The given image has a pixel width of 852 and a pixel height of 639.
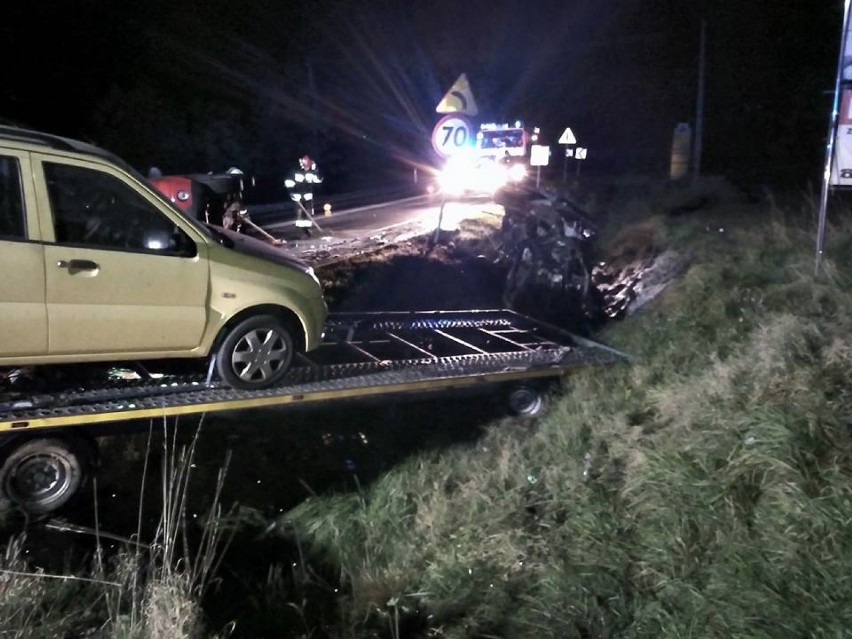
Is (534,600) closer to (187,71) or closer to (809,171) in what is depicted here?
(809,171)

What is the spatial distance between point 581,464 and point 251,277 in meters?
2.88

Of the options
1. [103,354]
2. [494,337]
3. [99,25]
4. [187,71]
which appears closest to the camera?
[103,354]

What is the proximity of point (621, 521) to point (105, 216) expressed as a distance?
13.4ft

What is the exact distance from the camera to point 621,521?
518 centimetres

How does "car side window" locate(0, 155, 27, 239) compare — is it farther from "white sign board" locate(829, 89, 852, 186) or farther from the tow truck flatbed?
"white sign board" locate(829, 89, 852, 186)

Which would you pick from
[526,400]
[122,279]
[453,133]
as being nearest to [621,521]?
[526,400]

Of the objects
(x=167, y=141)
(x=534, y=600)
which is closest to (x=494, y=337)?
(x=534, y=600)

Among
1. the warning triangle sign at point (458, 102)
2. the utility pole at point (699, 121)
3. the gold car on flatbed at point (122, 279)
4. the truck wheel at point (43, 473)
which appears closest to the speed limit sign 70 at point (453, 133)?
the warning triangle sign at point (458, 102)

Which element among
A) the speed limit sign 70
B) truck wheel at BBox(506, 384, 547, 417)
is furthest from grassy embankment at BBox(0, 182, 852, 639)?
the speed limit sign 70

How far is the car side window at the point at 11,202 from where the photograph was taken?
16.5 feet

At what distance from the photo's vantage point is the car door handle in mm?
5176

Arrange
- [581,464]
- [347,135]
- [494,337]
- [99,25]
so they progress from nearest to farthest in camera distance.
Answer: [581,464], [494,337], [99,25], [347,135]

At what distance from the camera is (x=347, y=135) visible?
44906 mm

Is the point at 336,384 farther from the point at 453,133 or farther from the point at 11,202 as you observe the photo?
the point at 453,133
